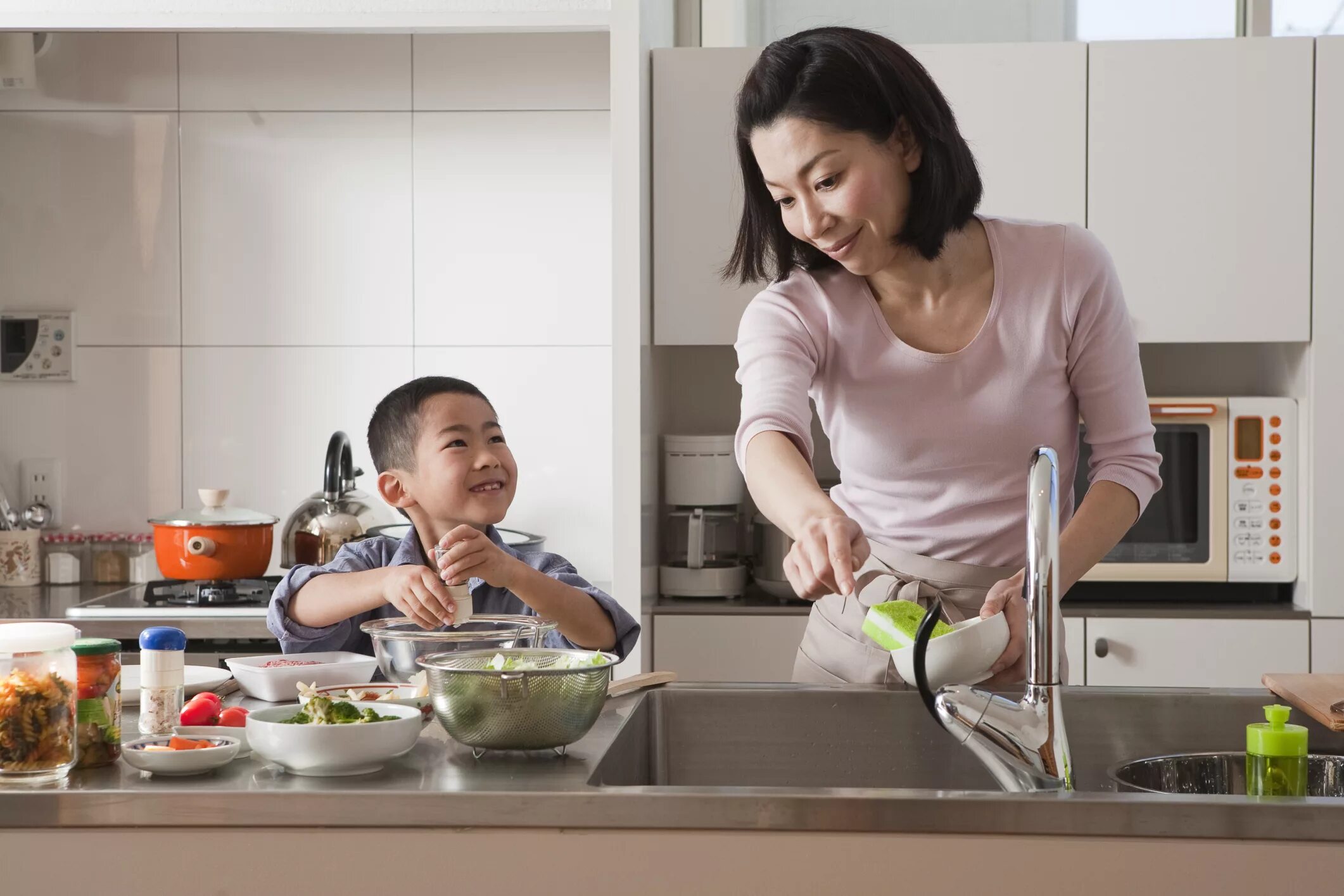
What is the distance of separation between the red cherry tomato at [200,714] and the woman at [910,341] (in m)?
0.53

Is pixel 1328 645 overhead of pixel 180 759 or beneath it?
beneath

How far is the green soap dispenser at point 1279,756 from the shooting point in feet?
3.34

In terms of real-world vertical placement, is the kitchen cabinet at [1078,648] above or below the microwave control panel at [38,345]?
below

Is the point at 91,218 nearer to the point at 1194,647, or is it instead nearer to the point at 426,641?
the point at 426,641

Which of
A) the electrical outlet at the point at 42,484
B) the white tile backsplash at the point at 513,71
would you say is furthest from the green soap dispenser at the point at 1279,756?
the electrical outlet at the point at 42,484

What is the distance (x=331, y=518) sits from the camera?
2.45 m

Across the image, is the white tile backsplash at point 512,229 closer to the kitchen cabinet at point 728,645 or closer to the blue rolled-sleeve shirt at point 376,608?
the kitchen cabinet at point 728,645

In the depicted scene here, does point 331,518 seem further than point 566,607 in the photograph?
Yes

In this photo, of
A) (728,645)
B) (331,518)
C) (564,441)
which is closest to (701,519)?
(728,645)

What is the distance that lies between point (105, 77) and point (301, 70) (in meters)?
0.43

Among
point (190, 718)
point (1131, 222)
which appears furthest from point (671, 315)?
point (190, 718)

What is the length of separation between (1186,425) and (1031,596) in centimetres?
177

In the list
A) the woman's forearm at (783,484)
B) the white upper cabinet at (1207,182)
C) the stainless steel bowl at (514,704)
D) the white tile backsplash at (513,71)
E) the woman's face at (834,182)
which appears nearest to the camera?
the stainless steel bowl at (514,704)

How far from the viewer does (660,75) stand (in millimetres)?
2498
